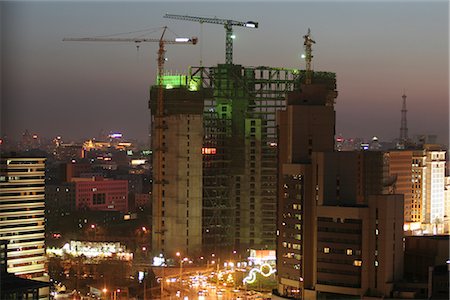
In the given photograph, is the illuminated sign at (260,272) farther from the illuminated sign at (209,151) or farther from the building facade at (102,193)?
the building facade at (102,193)

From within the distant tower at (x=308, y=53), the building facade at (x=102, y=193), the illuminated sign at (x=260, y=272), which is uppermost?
the distant tower at (x=308, y=53)

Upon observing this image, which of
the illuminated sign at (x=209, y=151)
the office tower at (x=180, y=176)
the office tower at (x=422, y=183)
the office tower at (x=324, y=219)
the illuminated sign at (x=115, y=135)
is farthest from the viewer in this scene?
the illuminated sign at (x=115, y=135)

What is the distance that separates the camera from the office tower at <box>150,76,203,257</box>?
12.0 m

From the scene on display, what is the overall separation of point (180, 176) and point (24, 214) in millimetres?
2658

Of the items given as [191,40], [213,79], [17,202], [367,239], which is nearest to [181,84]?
[213,79]

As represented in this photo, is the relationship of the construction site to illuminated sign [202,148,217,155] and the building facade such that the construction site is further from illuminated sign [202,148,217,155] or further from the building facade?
the building facade

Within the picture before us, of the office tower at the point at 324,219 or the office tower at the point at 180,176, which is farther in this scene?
the office tower at the point at 180,176

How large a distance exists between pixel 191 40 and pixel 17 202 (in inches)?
190

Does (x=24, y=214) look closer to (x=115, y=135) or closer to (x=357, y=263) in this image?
(x=357, y=263)

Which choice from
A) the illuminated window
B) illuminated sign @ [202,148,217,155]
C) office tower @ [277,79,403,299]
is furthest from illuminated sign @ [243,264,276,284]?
illuminated sign @ [202,148,217,155]

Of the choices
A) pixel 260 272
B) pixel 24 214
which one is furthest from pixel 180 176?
pixel 24 214

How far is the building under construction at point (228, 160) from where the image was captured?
476 inches

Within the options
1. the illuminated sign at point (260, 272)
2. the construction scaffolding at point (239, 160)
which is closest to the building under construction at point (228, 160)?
the construction scaffolding at point (239, 160)

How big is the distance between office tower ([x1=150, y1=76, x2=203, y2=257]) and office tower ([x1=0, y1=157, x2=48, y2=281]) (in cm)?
221
